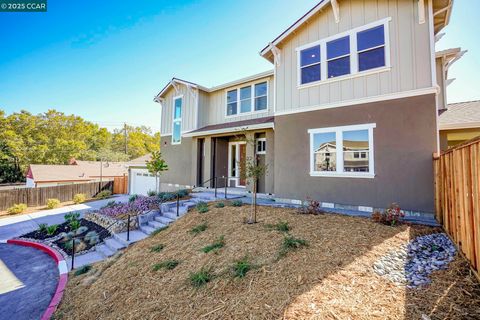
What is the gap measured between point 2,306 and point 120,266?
2376mm

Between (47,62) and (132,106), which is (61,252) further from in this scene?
(132,106)

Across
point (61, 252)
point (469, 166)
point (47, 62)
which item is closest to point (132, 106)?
point (47, 62)

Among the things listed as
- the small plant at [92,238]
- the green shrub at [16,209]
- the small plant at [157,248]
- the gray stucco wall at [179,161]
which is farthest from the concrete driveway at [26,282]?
the green shrub at [16,209]

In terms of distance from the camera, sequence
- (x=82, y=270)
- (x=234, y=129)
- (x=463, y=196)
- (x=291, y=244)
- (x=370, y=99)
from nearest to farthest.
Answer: (x=463, y=196) → (x=291, y=244) → (x=82, y=270) → (x=370, y=99) → (x=234, y=129)

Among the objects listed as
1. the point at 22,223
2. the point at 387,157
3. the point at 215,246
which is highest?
the point at 387,157

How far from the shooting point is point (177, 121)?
14.6 meters

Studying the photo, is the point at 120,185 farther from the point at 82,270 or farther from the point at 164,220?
the point at 82,270

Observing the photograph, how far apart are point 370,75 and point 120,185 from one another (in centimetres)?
2276

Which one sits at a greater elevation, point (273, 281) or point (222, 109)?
point (222, 109)

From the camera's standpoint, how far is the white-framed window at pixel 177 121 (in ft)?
47.4

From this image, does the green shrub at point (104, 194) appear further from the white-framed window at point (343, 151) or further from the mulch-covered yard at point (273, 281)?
the white-framed window at point (343, 151)

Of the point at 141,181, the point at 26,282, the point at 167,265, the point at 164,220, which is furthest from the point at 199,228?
the point at 141,181

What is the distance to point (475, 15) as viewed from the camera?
743 centimetres

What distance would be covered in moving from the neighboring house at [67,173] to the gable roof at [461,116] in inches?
1230
